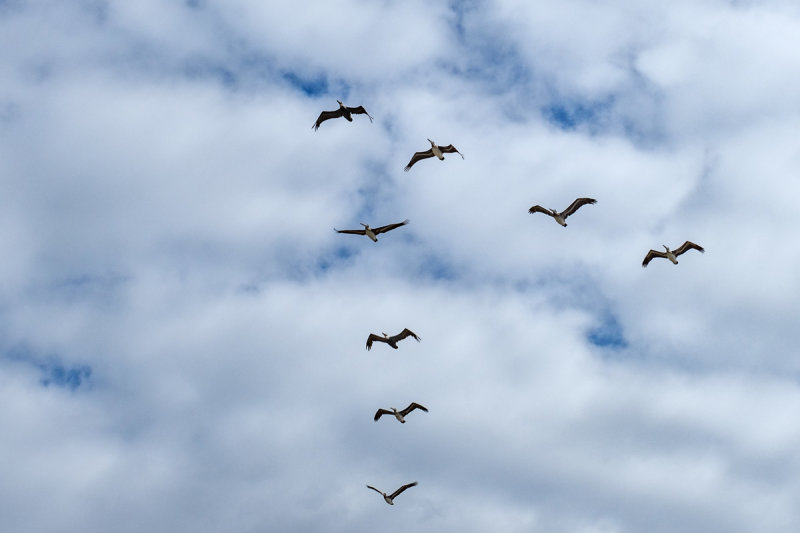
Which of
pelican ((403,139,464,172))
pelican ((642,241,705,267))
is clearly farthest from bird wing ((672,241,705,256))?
pelican ((403,139,464,172))

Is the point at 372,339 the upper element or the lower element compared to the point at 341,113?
lower

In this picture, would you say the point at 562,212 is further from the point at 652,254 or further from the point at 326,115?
the point at 326,115

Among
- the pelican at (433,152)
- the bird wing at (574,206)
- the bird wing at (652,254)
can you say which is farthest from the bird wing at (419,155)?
the bird wing at (652,254)

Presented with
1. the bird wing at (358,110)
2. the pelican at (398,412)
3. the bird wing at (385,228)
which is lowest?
the pelican at (398,412)

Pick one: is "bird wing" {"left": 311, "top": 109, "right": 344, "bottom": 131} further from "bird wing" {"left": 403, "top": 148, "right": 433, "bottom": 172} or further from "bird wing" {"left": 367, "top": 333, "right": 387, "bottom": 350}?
"bird wing" {"left": 367, "top": 333, "right": 387, "bottom": 350}

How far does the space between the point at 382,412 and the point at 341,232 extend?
64.7 ft

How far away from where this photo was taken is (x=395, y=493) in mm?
106438

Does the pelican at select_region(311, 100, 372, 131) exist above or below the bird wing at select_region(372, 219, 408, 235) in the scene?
above

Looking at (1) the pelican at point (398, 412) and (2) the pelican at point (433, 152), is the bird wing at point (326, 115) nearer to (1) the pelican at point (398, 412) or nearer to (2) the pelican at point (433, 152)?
(2) the pelican at point (433, 152)

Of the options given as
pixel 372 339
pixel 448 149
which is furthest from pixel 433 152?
pixel 372 339

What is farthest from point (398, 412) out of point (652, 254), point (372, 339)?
point (652, 254)

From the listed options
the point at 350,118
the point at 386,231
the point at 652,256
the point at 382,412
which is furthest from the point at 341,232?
the point at 652,256

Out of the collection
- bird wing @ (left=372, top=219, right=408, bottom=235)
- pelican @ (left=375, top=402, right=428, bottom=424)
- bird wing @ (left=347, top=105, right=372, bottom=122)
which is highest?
bird wing @ (left=347, top=105, right=372, bottom=122)

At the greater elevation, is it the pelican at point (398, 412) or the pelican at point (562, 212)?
the pelican at point (562, 212)
